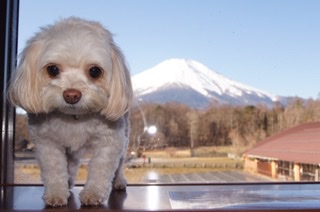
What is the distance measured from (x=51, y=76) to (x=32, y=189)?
1.45ft

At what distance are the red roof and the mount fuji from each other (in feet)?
0.52

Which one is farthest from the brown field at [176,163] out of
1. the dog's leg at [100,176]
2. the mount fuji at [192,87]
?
the dog's leg at [100,176]

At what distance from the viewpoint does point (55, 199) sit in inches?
32.8

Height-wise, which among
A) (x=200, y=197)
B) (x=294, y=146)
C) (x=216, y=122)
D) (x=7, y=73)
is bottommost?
(x=200, y=197)

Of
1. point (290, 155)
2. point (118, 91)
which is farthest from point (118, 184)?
point (290, 155)

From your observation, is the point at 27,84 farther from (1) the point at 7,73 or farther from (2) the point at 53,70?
(1) the point at 7,73

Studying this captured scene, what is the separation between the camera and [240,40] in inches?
68.9

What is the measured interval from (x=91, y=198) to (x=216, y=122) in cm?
100

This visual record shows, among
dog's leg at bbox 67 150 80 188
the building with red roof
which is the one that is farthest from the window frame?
the building with red roof

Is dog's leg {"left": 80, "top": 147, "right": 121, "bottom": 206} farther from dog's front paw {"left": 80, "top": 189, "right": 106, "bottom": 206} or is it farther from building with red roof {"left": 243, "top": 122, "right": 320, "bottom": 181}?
building with red roof {"left": 243, "top": 122, "right": 320, "bottom": 181}

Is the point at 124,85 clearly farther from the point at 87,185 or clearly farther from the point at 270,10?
the point at 270,10

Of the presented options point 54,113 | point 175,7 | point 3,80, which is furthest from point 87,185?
point 175,7

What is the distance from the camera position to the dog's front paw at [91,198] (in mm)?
844

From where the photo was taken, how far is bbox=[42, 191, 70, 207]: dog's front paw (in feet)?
2.72
